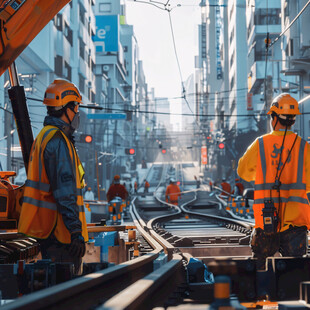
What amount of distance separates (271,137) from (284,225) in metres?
0.79

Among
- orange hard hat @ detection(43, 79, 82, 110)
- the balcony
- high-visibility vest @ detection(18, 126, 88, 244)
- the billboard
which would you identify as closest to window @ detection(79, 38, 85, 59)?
the balcony

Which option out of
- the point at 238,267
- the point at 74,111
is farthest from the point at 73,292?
the point at 74,111

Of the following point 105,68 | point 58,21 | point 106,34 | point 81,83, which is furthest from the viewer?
point 106,34

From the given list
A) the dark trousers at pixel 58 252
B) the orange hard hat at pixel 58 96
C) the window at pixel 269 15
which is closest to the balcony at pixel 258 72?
the window at pixel 269 15

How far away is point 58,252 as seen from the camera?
4605 millimetres

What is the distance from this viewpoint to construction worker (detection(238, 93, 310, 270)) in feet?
16.9

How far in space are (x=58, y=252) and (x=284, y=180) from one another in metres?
2.06

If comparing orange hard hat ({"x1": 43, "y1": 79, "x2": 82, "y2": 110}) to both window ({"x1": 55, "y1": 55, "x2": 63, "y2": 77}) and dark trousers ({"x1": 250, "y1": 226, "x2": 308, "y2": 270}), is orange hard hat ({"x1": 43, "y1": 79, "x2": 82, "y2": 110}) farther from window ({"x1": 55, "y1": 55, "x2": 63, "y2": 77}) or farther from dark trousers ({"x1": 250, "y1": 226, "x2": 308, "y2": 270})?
window ({"x1": 55, "y1": 55, "x2": 63, "y2": 77})

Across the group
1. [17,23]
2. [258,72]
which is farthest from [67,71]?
[17,23]

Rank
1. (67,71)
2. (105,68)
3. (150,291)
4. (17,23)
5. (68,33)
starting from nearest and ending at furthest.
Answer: (150,291) < (17,23) < (67,71) < (68,33) < (105,68)

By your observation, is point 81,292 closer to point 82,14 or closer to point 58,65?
point 58,65

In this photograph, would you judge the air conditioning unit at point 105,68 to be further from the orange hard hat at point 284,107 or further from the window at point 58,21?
the orange hard hat at point 284,107

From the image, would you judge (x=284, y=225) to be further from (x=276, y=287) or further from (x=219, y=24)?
(x=219, y=24)

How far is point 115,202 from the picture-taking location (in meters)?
19.2
